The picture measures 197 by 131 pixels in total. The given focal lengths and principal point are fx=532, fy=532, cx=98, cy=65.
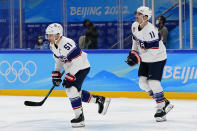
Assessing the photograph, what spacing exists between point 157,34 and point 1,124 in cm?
202

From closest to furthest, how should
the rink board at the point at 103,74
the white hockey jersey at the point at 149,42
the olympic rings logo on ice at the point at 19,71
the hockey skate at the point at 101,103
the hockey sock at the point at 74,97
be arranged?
1. the hockey sock at the point at 74,97
2. the white hockey jersey at the point at 149,42
3. the hockey skate at the point at 101,103
4. the rink board at the point at 103,74
5. the olympic rings logo on ice at the point at 19,71

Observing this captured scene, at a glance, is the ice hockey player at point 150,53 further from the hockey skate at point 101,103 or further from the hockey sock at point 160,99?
the hockey skate at point 101,103

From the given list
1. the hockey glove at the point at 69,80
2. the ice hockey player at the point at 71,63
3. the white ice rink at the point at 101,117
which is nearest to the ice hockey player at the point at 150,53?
the white ice rink at the point at 101,117

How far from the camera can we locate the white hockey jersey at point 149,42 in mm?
5965

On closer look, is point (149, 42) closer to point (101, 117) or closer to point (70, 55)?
point (70, 55)

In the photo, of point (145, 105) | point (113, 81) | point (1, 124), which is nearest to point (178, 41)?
point (113, 81)

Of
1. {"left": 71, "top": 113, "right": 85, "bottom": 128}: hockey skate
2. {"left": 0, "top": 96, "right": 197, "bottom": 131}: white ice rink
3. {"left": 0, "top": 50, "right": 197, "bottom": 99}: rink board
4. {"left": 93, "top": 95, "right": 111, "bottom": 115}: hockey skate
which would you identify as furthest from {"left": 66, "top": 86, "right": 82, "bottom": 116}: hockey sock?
{"left": 0, "top": 50, "right": 197, "bottom": 99}: rink board

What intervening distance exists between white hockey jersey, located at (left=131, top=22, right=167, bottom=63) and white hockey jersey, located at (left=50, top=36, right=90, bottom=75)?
718mm

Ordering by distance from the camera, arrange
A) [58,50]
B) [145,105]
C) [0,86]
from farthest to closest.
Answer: [0,86] < [145,105] < [58,50]

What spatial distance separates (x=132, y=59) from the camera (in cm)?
614

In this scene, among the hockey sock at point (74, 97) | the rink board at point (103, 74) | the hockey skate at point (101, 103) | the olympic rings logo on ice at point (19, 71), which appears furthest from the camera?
the olympic rings logo on ice at point (19, 71)

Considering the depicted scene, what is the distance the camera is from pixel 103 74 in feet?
28.3

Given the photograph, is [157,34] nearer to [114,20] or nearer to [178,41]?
[178,41]

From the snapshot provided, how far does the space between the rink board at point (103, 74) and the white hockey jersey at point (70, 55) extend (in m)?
2.79
